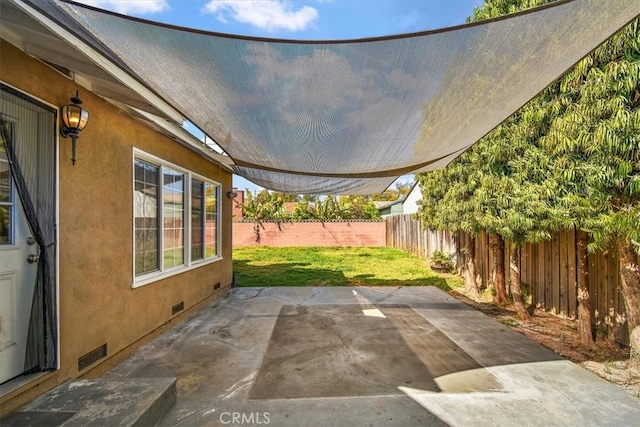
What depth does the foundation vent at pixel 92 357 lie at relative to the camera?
2.99 m

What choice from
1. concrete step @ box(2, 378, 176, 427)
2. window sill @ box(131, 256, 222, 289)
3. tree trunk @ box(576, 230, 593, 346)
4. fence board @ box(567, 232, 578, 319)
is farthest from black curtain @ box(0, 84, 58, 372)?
fence board @ box(567, 232, 578, 319)

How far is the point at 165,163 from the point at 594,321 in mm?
6533

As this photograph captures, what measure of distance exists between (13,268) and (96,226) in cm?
88

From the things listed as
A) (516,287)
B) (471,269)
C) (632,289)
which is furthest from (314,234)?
(632,289)

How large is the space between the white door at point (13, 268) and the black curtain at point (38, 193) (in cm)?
3

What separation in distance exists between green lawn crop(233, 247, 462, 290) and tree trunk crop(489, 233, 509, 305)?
1.62 m

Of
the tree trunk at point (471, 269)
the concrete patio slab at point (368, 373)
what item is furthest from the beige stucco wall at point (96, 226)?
the tree trunk at point (471, 269)

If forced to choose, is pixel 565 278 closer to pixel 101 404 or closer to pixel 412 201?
pixel 101 404

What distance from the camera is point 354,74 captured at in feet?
7.75

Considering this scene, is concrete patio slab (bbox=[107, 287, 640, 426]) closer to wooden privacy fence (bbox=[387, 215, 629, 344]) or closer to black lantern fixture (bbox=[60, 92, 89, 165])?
wooden privacy fence (bbox=[387, 215, 629, 344])

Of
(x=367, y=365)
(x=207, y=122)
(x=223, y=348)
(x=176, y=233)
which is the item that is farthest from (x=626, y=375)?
(x=176, y=233)

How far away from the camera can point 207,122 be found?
323 centimetres

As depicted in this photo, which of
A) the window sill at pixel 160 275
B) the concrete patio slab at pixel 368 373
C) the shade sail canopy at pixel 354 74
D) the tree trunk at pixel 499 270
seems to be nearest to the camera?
the shade sail canopy at pixel 354 74

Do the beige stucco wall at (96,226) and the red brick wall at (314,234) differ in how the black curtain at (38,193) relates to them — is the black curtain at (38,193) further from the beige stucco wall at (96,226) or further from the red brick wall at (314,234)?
the red brick wall at (314,234)
